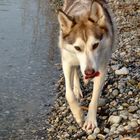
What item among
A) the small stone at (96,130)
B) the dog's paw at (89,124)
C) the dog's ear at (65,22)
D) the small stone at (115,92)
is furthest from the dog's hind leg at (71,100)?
the small stone at (115,92)

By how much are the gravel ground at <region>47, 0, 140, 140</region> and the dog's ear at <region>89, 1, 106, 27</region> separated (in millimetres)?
1095

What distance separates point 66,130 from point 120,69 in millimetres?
1703

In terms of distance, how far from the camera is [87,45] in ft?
18.0

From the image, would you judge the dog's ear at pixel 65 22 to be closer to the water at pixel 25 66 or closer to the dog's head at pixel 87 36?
the dog's head at pixel 87 36

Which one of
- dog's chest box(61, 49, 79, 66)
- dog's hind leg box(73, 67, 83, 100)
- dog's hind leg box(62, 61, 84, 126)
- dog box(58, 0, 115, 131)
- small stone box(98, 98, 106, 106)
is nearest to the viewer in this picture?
dog box(58, 0, 115, 131)

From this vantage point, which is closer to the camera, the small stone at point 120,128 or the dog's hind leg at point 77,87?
the small stone at point 120,128

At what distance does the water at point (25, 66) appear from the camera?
21.3 feet

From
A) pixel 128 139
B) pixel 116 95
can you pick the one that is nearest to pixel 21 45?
pixel 116 95

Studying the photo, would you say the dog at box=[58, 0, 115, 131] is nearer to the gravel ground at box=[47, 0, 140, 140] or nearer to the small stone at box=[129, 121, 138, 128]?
the gravel ground at box=[47, 0, 140, 140]

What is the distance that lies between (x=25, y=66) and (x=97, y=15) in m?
2.89

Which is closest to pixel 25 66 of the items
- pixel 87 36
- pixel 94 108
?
pixel 94 108

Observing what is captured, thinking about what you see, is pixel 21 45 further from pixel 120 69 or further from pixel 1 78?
pixel 120 69

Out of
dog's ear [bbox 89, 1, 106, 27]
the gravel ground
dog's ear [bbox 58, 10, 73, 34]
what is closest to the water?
the gravel ground

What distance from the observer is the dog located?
17.9 feet
